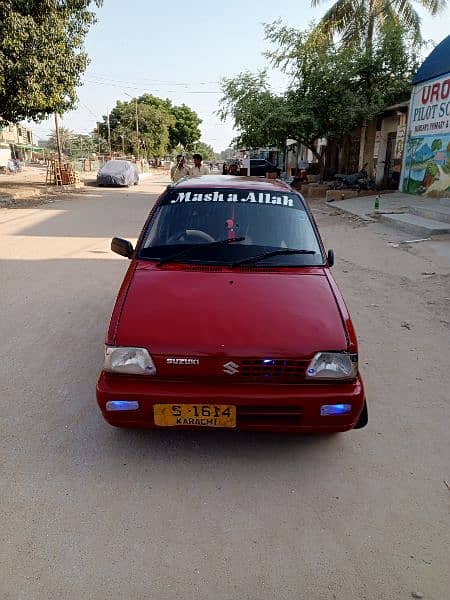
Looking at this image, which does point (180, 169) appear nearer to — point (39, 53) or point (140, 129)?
point (39, 53)

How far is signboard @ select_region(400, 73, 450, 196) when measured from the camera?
1397 centimetres

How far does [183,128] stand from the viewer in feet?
238

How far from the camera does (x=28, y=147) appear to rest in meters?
63.5

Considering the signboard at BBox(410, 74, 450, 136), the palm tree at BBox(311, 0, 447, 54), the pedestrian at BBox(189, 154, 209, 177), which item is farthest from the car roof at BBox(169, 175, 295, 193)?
the palm tree at BBox(311, 0, 447, 54)

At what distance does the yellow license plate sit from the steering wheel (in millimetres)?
1472

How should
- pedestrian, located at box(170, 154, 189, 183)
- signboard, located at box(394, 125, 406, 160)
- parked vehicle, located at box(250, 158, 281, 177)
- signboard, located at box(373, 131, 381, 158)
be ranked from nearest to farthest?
pedestrian, located at box(170, 154, 189, 183), signboard, located at box(394, 125, 406, 160), signboard, located at box(373, 131, 381, 158), parked vehicle, located at box(250, 158, 281, 177)

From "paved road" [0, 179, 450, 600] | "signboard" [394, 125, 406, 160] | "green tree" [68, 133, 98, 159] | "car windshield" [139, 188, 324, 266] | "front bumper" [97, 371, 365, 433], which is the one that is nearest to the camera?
"paved road" [0, 179, 450, 600]

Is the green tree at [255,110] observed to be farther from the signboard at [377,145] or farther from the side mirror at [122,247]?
the side mirror at [122,247]

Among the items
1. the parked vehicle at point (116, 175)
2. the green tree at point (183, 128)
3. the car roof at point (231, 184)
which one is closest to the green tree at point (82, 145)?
the green tree at point (183, 128)

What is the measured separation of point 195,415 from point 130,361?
478 millimetres

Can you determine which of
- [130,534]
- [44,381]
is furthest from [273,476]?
[44,381]

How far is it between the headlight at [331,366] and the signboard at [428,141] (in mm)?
13211

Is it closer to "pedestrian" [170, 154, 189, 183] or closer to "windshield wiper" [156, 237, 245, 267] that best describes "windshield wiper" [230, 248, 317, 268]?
"windshield wiper" [156, 237, 245, 267]

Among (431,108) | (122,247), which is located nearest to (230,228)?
(122,247)
